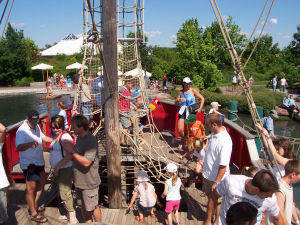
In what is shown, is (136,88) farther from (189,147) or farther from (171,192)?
(171,192)

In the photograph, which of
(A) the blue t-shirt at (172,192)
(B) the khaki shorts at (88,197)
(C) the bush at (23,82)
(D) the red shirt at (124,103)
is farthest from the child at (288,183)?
(C) the bush at (23,82)

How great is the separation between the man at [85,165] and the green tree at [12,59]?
34142mm

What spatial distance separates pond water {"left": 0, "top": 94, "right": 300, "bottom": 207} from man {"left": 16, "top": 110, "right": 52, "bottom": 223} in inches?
377

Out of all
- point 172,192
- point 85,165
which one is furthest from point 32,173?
point 172,192

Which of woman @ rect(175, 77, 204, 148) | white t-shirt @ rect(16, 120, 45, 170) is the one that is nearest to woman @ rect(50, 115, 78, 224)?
white t-shirt @ rect(16, 120, 45, 170)

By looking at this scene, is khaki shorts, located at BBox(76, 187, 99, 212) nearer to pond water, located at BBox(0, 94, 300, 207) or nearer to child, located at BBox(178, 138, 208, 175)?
child, located at BBox(178, 138, 208, 175)

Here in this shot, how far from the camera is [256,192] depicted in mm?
2217

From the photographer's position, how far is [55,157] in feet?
11.4

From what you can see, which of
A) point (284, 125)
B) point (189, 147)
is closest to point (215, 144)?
point (189, 147)

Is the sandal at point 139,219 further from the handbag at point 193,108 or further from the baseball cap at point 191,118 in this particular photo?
the handbag at point 193,108

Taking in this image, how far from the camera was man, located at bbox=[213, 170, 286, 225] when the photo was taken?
6.92ft

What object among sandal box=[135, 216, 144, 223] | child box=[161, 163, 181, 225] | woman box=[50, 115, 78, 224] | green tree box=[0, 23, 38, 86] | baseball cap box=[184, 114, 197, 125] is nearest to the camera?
woman box=[50, 115, 78, 224]

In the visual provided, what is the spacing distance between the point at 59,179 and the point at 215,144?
6.29ft

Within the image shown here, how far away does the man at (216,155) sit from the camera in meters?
2.98
